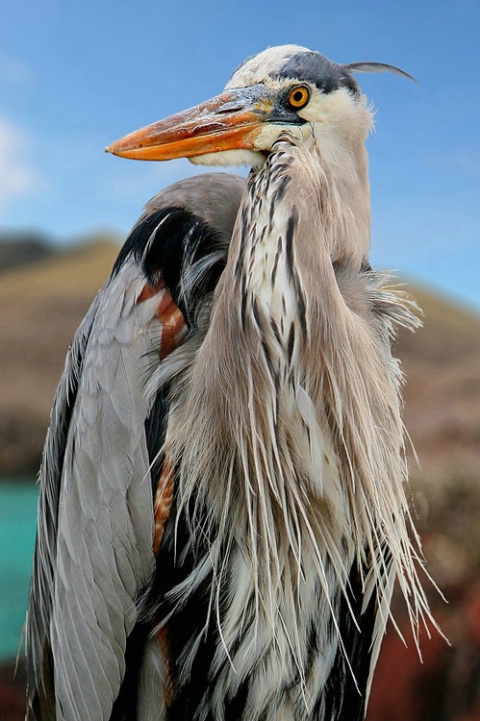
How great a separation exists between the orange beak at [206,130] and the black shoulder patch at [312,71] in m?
0.04

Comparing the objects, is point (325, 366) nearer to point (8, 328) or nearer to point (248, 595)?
point (248, 595)

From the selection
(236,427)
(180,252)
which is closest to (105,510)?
(236,427)

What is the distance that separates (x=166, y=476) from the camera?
926 mm

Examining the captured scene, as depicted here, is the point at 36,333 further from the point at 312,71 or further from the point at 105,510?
the point at 312,71

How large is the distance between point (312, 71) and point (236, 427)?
477mm

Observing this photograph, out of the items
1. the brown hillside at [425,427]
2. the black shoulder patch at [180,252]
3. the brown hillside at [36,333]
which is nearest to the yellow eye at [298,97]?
the black shoulder patch at [180,252]

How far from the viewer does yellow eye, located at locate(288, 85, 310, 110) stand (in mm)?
898

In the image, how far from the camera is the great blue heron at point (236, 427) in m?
0.86

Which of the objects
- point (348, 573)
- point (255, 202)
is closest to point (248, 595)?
point (348, 573)

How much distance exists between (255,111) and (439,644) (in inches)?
98.2

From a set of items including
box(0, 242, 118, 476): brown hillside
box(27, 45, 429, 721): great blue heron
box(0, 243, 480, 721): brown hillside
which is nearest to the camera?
box(27, 45, 429, 721): great blue heron

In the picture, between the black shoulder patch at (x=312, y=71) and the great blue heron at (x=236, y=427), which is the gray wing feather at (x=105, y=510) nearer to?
the great blue heron at (x=236, y=427)

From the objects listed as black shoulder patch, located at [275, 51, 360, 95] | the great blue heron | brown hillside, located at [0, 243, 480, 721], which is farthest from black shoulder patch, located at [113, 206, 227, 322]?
brown hillside, located at [0, 243, 480, 721]

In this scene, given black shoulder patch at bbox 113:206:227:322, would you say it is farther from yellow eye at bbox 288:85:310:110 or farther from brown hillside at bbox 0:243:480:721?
brown hillside at bbox 0:243:480:721
